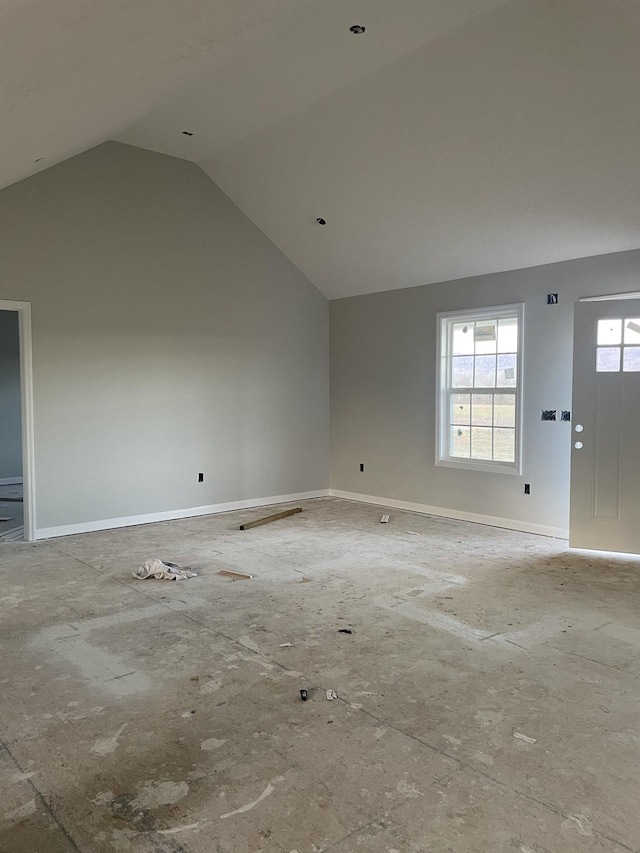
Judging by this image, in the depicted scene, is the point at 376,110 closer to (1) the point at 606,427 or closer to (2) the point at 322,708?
(1) the point at 606,427

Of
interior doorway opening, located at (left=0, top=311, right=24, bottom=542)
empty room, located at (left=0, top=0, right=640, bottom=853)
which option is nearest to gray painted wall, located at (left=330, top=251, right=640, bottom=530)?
empty room, located at (left=0, top=0, right=640, bottom=853)

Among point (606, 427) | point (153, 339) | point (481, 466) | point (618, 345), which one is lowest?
point (481, 466)

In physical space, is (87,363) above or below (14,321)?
below

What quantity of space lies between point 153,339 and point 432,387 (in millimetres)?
2933

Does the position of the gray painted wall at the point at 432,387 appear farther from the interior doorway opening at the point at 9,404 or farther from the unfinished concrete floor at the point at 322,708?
the interior doorway opening at the point at 9,404

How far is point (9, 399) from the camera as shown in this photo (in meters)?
8.86

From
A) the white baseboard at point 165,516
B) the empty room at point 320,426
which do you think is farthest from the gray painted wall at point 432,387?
the white baseboard at point 165,516

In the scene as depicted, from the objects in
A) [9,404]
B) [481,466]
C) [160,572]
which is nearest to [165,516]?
[160,572]

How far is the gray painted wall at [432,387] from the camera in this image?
566 cm

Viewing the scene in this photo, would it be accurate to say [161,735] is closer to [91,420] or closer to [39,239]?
[91,420]

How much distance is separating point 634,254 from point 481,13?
234 cm

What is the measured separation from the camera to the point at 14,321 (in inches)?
353

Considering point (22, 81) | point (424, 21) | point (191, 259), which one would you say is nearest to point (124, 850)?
point (22, 81)

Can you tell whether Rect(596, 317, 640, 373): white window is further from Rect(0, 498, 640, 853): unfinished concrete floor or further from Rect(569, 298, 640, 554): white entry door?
Rect(0, 498, 640, 853): unfinished concrete floor
